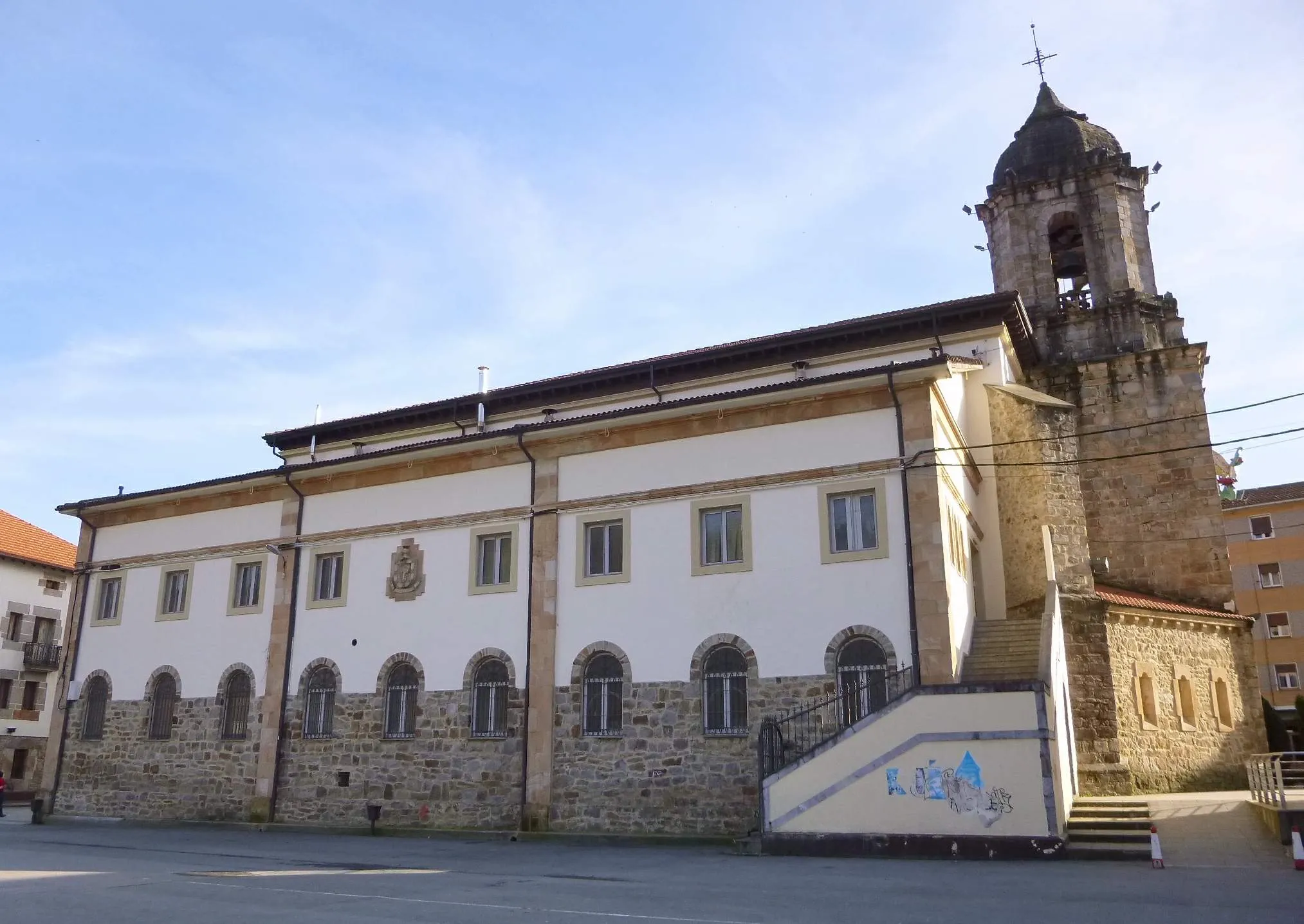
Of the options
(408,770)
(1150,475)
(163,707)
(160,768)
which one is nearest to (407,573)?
(408,770)

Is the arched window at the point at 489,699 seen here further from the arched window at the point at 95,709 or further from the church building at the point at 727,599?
the arched window at the point at 95,709

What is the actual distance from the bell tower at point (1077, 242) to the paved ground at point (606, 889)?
18.2 m

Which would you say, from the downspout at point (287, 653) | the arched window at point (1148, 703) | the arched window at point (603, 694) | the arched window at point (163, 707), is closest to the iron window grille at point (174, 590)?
the arched window at point (163, 707)

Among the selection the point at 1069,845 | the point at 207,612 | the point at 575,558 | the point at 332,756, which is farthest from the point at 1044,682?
the point at 207,612

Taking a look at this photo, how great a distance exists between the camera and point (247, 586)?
919 inches

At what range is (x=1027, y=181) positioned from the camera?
96.6 feet

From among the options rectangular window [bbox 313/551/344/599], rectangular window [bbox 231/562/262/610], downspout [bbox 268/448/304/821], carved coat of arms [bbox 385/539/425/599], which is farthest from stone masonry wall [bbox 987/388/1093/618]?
rectangular window [bbox 231/562/262/610]

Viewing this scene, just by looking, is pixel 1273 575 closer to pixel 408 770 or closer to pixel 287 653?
pixel 408 770

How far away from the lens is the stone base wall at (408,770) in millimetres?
19297

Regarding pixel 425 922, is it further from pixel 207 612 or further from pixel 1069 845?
pixel 207 612

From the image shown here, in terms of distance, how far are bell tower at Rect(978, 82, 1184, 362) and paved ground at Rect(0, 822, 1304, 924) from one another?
18.2 metres

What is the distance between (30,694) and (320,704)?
24.1m

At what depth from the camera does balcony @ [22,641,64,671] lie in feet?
126

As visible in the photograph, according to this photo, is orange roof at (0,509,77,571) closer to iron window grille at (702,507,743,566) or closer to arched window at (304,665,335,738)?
arched window at (304,665,335,738)
